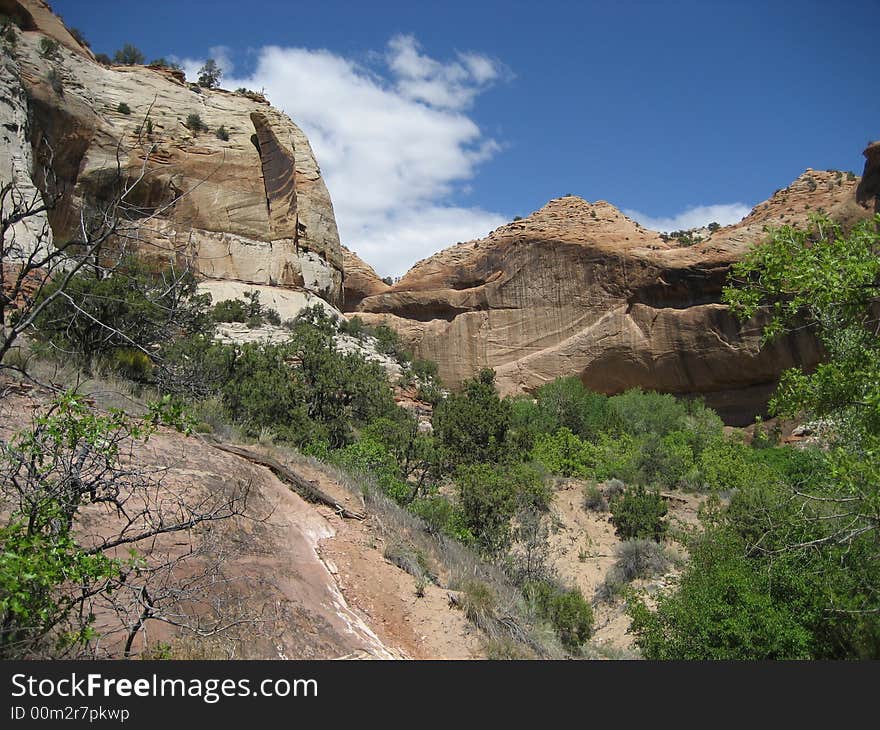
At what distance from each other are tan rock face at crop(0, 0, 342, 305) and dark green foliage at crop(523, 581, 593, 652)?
2334cm

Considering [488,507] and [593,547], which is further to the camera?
[593,547]

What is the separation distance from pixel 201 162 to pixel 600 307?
851 inches

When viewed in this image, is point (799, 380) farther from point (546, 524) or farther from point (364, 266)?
point (364, 266)

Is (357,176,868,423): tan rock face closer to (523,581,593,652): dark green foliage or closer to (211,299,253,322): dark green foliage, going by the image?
(211,299,253,322): dark green foliage

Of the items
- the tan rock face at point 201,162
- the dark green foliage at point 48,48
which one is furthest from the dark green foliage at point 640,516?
the dark green foliage at point 48,48

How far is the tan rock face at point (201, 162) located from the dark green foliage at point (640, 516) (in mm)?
20390

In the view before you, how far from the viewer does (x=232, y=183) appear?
113ft

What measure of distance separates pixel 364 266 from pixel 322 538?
42.7 m

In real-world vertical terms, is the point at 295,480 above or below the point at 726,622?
above

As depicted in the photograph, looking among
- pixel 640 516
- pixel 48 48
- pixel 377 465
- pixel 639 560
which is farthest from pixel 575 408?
pixel 48 48

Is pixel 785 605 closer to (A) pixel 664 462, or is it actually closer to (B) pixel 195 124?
(A) pixel 664 462

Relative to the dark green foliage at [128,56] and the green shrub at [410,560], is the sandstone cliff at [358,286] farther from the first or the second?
the green shrub at [410,560]

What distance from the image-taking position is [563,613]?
394 inches

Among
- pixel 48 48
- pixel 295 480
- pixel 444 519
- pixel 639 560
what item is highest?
pixel 48 48
